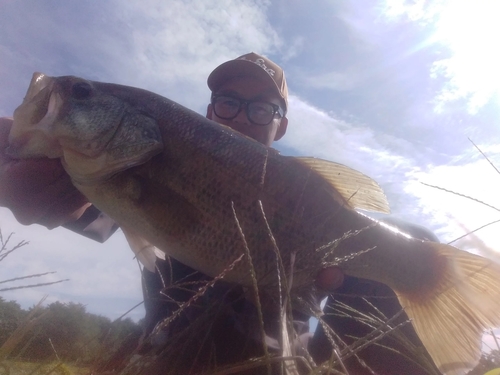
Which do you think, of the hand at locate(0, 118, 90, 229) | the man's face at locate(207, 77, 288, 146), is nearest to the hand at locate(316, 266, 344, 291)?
the hand at locate(0, 118, 90, 229)

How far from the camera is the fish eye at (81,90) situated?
2408 millimetres

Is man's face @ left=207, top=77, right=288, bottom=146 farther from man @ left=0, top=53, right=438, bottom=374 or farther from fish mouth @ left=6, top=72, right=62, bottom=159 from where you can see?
fish mouth @ left=6, top=72, right=62, bottom=159

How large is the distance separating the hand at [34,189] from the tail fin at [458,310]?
2495 mm

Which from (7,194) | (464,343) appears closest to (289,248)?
(464,343)

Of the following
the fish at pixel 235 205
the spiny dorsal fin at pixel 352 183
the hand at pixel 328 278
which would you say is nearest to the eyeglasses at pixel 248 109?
the fish at pixel 235 205

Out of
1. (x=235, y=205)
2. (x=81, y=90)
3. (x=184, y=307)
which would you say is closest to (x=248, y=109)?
(x=81, y=90)

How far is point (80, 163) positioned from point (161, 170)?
0.55 metres

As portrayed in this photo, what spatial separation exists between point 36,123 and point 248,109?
8.41 ft

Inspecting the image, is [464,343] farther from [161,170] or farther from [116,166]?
[116,166]

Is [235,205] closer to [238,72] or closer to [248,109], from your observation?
[248,109]

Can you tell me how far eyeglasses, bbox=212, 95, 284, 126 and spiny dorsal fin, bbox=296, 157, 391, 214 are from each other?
2.06 metres

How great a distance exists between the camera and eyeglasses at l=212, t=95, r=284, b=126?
14.0 ft

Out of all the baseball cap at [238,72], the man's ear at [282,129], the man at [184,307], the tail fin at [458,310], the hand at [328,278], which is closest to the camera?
the man at [184,307]

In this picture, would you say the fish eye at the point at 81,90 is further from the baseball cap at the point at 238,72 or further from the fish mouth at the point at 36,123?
the baseball cap at the point at 238,72
